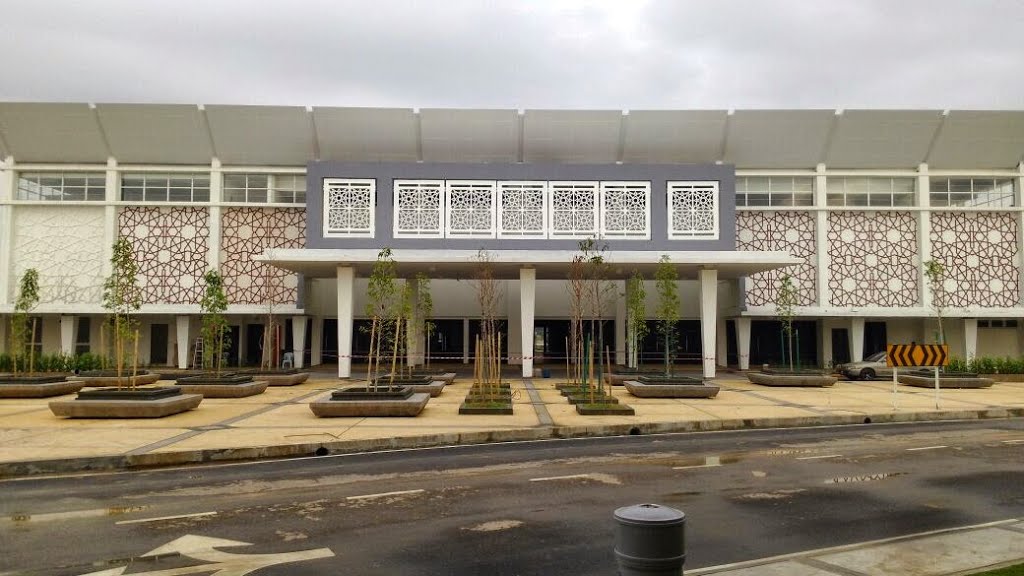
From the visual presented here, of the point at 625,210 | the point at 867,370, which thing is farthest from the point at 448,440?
the point at 867,370

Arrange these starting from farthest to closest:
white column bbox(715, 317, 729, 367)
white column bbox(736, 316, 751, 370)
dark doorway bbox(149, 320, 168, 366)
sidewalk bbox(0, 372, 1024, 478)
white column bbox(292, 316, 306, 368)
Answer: white column bbox(715, 317, 729, 367), dark doorway bbox(149, 320, 168, 366), white column bbox(736, 316, 751, 370), white column bbox(292, 316, 306, 368), sidewalk bbox(0, 372, 1024, 478)

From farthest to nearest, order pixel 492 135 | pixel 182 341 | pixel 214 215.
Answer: pixel 214 215
pixel 182 341
pixel 492 135

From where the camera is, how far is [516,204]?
112 feet

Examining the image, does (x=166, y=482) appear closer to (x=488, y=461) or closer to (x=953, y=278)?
(x=488, y=461)

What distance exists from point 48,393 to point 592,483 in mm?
20167

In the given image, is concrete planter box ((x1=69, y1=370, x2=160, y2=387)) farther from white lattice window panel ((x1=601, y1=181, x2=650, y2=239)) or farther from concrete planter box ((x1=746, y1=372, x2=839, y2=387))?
concrete planter box ((x1=746, y1=372, x2=839, y2=387))

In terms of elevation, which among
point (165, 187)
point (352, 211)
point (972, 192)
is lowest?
point (352, 211)

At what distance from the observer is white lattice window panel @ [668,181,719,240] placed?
34.2 meters

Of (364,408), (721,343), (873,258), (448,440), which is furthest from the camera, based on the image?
(721,343)

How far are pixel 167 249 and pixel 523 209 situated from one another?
1966 centimetres

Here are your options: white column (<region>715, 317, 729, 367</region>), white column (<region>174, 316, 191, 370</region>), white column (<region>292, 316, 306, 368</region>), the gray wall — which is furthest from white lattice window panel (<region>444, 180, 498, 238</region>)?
white column (<region>715, 317, 729, 367</region>)

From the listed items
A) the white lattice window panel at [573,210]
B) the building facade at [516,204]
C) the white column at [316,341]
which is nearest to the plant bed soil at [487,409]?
the building facade at [516,204]

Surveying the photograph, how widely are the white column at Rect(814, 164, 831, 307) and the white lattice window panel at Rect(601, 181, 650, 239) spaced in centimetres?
1153

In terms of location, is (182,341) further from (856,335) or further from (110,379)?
(856,335)
